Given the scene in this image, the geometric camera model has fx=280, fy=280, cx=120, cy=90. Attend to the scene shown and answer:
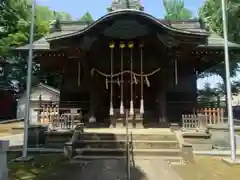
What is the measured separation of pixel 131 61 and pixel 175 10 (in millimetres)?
29207

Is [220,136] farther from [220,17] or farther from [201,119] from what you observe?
[220,17]

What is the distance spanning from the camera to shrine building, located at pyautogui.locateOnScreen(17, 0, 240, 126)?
11180mm

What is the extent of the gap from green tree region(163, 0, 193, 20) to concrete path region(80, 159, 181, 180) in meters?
32.5

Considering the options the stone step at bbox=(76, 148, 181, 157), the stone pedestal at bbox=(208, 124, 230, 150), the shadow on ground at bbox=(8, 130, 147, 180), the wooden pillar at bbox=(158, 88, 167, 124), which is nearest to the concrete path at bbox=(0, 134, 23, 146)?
the shadow on ground at bbox=(8, 130, 147, 180)

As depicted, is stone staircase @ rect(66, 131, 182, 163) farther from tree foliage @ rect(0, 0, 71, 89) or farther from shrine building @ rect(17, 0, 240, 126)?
tree foliage @ rect(0, 0, 71, 89)

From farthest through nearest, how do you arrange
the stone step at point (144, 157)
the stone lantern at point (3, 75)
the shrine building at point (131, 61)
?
the stone lantern at point (3, 75), the shrine building at point (131, 61), the stone step at point (144, 157)

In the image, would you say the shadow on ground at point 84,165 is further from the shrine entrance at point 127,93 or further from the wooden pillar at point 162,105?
the shrine entrance at point 127,93

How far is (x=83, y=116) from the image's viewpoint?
13.0 meters

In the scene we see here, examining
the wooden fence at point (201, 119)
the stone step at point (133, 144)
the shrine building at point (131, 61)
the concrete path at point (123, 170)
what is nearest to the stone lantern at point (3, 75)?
the shrine building at point (131, 61)

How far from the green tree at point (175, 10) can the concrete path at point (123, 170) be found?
1278 inches

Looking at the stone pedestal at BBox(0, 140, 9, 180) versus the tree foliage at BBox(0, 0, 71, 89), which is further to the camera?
the tree foliage at BBox(0, 0, 71, 89)

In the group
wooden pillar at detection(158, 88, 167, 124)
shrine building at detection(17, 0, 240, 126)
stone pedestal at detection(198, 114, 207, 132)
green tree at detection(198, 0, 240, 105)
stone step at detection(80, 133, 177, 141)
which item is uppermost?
green tree at detection(198, 0, 240, 105)

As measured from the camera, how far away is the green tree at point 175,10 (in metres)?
37.8

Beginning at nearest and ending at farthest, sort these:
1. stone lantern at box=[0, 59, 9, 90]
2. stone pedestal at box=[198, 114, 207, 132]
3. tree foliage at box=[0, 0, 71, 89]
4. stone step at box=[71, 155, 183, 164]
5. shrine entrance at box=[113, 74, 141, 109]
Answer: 1. stone step at box=[71, 155, 183, 164]
2. stone pedestal at box=[198, 114, 207, 132]
3. shrine entrance at box=[113, 74, 141, 109]
4. tree foliage at box=[0, 0, 71, 89]
5. stone lantern at box=[0, 59, 9, 90]
